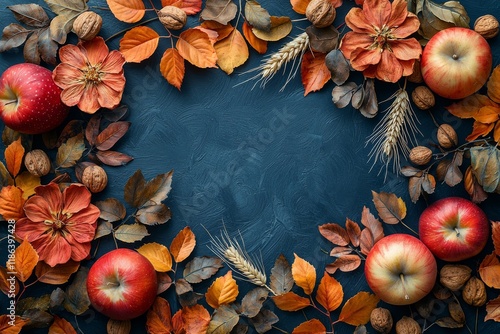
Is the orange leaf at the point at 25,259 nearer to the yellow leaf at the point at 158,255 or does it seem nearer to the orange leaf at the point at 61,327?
the orange leaf at the point at 61,327

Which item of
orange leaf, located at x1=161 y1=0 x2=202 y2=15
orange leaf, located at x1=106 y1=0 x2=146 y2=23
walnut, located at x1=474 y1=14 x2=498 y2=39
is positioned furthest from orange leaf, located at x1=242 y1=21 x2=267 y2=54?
walnut, located at x1=474 y1=14 x2=498 y2=39

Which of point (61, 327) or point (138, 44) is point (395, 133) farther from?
point (61, 327)

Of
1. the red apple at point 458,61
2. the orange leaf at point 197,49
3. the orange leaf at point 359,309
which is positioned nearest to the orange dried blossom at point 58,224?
the orange leaf at point 197,49

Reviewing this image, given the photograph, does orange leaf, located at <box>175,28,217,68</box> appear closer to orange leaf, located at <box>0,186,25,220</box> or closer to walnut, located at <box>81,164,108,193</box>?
walnut, located at <box>81,164,108,193</box>

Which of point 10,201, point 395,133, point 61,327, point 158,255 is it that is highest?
point 395,133

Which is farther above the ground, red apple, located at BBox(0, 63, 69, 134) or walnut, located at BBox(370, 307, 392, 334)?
red apple, located at BBox(0, 63, 69, 134)

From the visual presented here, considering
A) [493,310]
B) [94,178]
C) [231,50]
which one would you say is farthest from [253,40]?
[493,310]

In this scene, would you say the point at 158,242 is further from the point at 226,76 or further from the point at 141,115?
the point at 226,76
